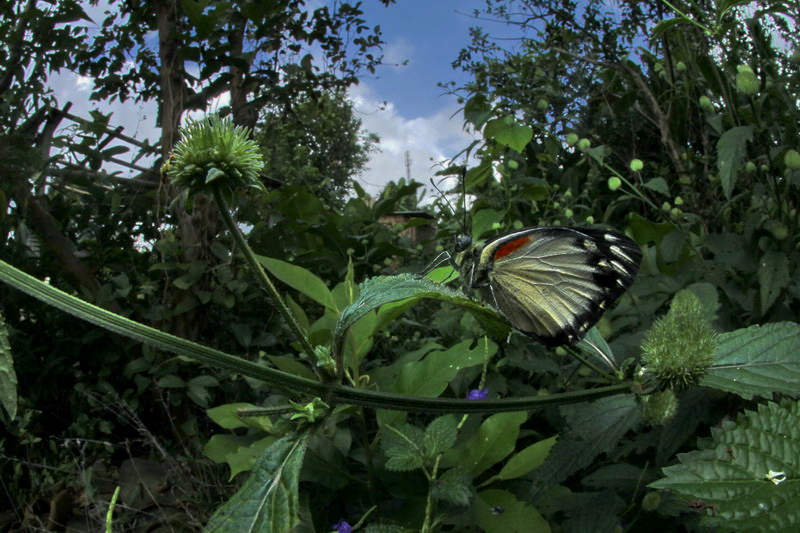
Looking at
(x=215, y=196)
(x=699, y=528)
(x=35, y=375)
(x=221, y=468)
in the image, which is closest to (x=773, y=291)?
(x=699, y=528)

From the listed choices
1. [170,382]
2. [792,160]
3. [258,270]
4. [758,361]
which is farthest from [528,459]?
[170,382]

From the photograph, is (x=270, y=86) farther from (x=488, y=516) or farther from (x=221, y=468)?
(x=488, y=516)

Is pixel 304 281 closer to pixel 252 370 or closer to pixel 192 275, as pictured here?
pixel 252 370

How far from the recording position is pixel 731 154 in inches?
55.2

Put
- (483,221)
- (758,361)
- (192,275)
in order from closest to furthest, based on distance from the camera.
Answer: (758,361) < (483,221) < (192,275)

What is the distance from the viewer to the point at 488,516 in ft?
3.76

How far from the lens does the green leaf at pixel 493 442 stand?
3.95 ft

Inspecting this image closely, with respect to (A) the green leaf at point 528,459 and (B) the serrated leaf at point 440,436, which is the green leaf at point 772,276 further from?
(B) the serrated leaf at point 440,436

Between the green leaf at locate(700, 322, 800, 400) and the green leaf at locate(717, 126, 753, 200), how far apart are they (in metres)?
0.61

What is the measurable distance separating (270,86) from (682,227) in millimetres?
2317

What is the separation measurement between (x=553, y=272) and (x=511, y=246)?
98mm

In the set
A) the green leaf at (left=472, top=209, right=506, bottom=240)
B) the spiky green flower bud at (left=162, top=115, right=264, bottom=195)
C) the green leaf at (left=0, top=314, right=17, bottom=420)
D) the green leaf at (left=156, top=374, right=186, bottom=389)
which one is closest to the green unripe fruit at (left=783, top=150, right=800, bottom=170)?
the green leaf at (left=472, top=209, right=506, bottom=240)

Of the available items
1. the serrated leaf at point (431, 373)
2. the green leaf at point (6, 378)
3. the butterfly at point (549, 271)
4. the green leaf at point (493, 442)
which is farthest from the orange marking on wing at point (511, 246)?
the green leaf at point (6, 378)

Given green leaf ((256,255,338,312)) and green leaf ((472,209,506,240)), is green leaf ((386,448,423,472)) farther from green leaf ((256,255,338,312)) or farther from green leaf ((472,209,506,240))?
green leaf ((472,209,506,240))
